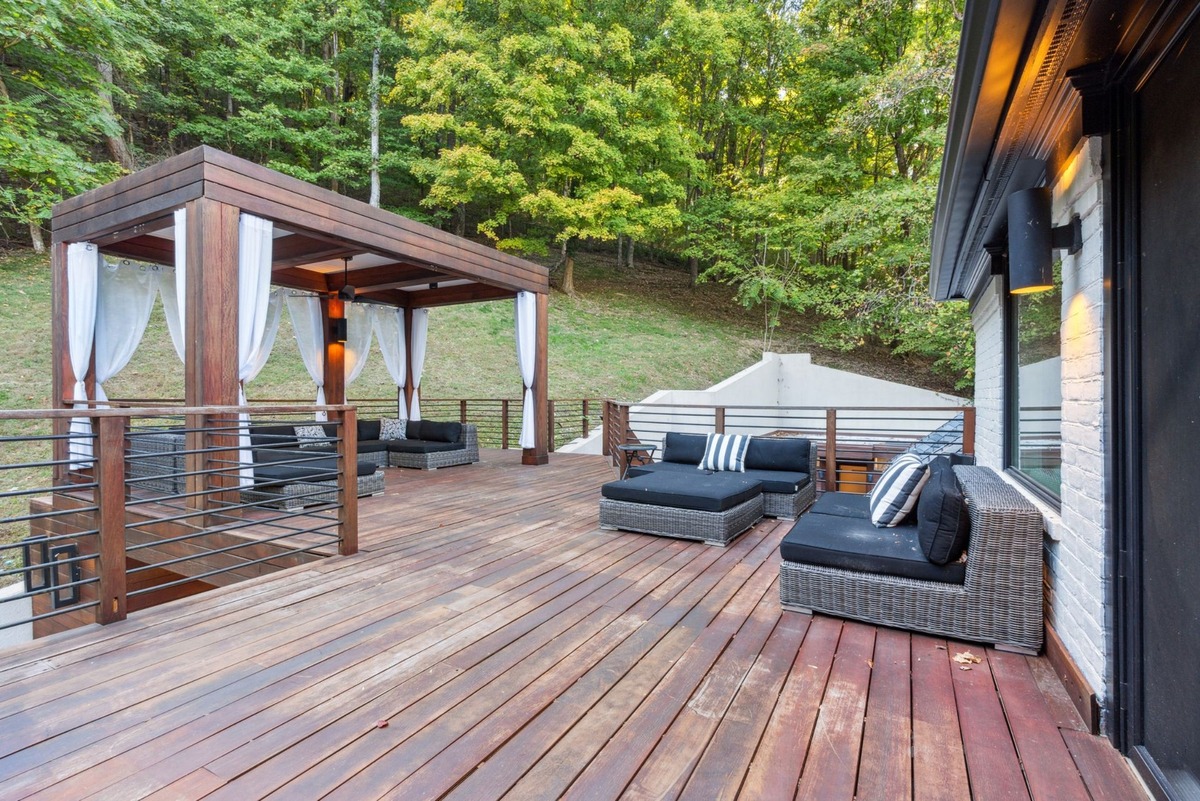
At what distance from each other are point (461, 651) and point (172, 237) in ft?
17.6

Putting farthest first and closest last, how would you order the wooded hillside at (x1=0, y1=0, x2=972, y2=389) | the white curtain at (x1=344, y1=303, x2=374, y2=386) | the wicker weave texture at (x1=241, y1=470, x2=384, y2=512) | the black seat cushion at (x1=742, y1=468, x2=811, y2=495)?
the wooded hillside at (x1=0, y1=0, x2=972, y2=389)
the white curtain at (x1=344, y1=303, x2=374, y2=386)
the black seat cushion at (x1=742, y1=468, x2=811, y2=495)
the wicker weave texture at (x1=241, y1=470, x2=384, y2=512)

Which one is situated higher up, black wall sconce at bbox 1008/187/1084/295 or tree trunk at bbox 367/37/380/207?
tree trunk at bbox 367/37/380/207

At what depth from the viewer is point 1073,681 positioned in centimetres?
195

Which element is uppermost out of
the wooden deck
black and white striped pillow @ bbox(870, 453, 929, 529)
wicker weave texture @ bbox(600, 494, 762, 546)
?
black and white striped pillow @ bbox(870, 453, 929, 529)

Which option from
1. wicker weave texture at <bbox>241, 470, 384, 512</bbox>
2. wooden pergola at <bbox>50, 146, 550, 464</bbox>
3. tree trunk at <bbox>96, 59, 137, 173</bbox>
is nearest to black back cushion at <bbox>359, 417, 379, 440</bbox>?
wooden pergola at <bbox>50, 146, 550, 464</bbox>

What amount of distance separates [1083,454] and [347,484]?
11.8 ft

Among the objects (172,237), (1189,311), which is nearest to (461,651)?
(1189,311)

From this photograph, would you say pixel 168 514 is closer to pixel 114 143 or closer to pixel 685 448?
pixel 685 448

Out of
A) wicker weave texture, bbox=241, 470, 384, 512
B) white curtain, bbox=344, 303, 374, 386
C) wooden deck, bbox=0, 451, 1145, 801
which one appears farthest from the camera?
white curtain, bbox=344, 303, 374, 386

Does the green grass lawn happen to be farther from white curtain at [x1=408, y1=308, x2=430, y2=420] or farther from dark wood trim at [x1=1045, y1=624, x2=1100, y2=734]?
dark wood trim at [x1=1045, y1=624, x2=1100, y2=734]

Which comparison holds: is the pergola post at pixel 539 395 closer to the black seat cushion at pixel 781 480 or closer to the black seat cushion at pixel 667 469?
the black seat cushion at pixel 667 469

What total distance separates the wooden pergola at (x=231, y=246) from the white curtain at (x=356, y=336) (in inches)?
18.7

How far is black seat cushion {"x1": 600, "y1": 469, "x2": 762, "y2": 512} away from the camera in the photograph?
3.94m

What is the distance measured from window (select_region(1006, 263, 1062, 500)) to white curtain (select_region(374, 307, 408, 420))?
295 inches
